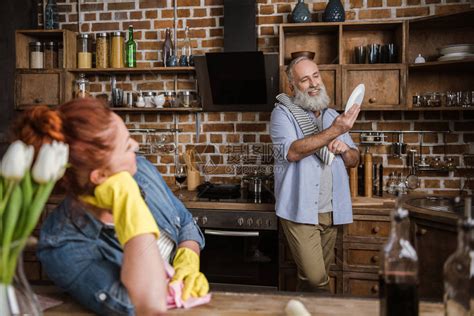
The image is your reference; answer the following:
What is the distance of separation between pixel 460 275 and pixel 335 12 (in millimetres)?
2774

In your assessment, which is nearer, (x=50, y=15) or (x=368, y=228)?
(x=368, y=228)

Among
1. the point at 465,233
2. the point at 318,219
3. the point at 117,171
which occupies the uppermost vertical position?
the point at 117,171

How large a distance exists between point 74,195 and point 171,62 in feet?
9.08

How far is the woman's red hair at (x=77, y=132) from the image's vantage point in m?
0.93

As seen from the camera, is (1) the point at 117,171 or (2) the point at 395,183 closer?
(1) the point at 117,171

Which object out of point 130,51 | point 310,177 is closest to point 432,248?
point 310,177

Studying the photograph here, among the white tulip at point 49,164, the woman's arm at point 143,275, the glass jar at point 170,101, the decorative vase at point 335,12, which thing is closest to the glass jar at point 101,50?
the glass jar at point 170,101

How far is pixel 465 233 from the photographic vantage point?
89 centimetres

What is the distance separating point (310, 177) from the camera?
279 centimetres

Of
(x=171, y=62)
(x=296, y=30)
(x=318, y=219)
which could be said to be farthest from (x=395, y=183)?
(x=171, y=62)

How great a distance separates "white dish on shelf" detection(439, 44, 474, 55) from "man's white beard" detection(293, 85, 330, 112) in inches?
38.1

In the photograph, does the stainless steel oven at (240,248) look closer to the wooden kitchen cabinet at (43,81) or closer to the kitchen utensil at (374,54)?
the kitchen utensil at (374,54)

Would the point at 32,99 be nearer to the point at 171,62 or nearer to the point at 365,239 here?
the point at 171,62

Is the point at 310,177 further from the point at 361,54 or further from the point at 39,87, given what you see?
the point at 39,87
